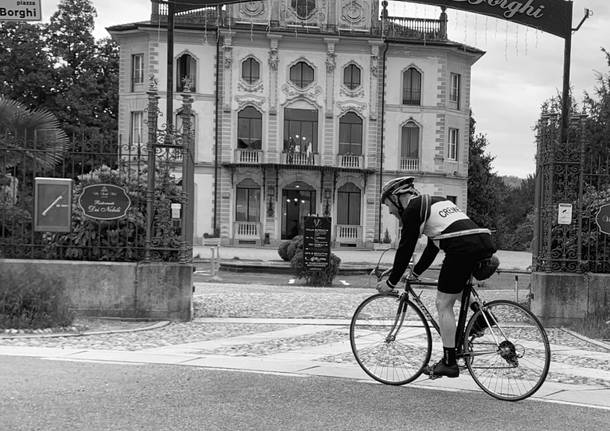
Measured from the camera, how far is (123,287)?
427 inches

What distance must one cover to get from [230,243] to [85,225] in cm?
3384

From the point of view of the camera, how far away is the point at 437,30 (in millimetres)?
48094

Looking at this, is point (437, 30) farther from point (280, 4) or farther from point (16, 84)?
point (16, 84)

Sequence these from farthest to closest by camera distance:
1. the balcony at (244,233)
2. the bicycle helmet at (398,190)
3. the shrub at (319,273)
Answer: the balcony at (244,233) → the shrub at (319,273) → the bicycle helmet at (398,190)

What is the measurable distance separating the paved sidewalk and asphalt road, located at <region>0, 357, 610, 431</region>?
42cm

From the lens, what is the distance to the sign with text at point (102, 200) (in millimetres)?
10828

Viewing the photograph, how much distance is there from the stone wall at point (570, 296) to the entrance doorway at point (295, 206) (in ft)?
116

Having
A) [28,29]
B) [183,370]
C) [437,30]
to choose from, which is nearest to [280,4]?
[437,30]

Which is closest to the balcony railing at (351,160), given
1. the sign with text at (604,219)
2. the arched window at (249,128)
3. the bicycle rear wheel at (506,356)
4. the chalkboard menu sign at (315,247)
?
the arched window at (249,128)

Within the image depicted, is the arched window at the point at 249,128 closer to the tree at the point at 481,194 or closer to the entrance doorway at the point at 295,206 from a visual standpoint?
the entrance doorway at the point at 295,206

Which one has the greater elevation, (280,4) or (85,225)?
(280,4)

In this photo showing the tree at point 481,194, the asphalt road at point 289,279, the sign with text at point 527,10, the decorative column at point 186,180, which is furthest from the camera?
the tree at point 481,194

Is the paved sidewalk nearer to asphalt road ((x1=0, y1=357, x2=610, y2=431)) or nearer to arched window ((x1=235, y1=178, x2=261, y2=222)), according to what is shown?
asphalt road ((x1=0, y1=357, x2=610, y2=431))

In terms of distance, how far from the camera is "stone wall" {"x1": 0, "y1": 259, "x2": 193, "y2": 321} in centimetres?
1082
